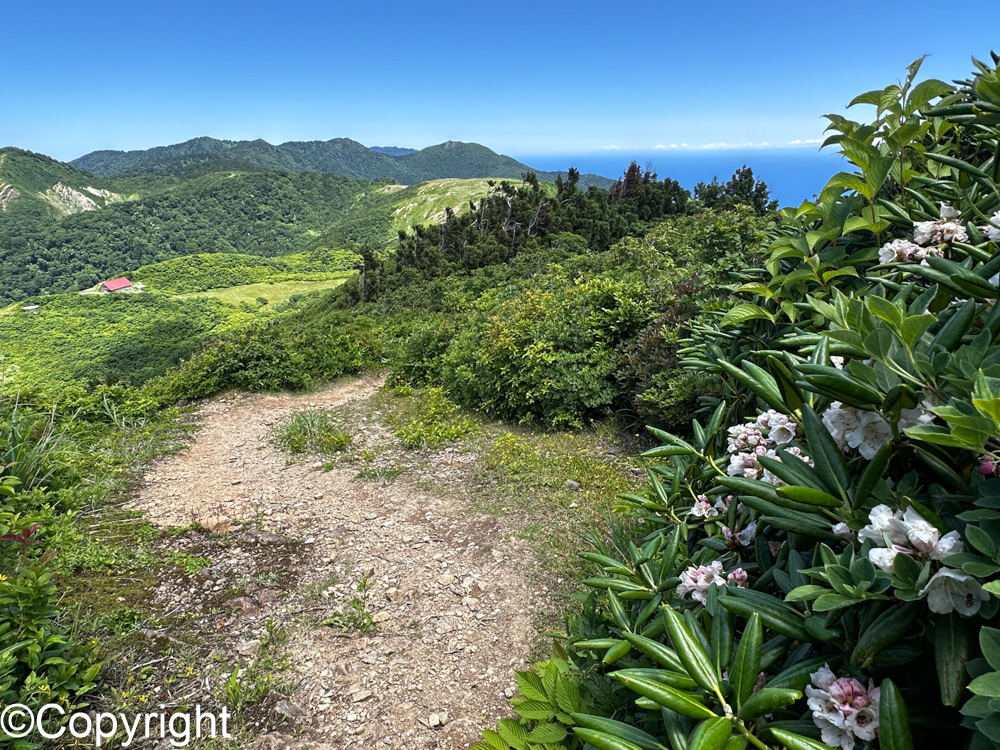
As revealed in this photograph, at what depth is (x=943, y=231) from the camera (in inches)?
50.1

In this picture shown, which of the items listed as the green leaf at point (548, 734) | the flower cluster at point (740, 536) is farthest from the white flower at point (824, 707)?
the green leaf at point (548, 734)

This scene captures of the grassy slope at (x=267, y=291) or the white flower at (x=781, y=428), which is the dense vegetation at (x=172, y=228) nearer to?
the grassy slope at (x=267, y=291)

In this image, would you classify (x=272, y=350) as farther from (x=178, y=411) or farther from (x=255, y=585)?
(x=255, y=585)

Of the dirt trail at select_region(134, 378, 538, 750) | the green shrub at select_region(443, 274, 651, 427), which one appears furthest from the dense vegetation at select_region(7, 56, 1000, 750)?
the green shrub at select_region(443, 274, 651, 427)

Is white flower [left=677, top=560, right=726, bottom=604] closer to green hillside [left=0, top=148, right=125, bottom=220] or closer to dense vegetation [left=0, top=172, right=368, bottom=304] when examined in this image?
dense vegetation [left=0, top=172, right=368, bottom=304]

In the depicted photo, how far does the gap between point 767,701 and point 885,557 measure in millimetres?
304

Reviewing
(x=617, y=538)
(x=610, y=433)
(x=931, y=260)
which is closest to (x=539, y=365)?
(x=610, y=433)

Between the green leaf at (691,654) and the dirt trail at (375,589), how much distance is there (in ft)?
6.50

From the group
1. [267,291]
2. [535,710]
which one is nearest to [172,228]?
[267,291]

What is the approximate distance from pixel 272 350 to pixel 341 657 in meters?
7.04

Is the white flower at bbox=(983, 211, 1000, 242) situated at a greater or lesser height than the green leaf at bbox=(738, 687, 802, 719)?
greater

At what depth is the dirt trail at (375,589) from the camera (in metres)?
2.61

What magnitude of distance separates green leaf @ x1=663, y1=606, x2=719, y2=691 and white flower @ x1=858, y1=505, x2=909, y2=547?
1.20 feet

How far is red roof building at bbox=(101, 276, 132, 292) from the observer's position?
8721cm
